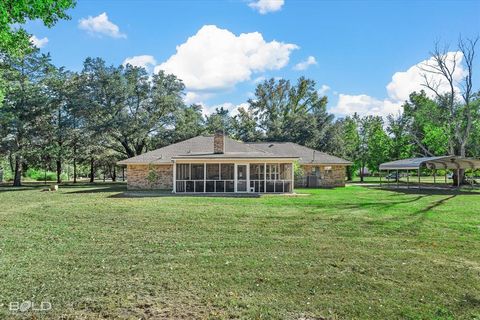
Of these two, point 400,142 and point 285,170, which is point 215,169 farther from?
point 400,142

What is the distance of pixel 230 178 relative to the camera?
71.7 ft

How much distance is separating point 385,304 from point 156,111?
33367mm

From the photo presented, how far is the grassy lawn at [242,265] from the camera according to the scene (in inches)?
191

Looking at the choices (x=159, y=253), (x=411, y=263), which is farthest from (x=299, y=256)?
(x=159, y=253)

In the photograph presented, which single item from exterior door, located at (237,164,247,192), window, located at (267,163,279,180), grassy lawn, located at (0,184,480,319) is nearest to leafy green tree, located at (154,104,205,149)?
exterior door, located at (237,164,247,192)

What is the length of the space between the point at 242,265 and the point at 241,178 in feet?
50.1

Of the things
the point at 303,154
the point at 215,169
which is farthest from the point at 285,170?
the point at 303,154

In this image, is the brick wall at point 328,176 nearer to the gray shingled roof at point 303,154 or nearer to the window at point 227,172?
the gray shingled roof at point 303,154

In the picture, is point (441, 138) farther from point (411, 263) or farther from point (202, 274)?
point (202, 274)

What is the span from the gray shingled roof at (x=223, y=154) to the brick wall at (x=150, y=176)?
21.6 inches

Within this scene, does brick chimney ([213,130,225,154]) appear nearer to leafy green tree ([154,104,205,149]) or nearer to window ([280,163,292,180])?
window ([280,163,292,180])

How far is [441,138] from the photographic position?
34.6 metres

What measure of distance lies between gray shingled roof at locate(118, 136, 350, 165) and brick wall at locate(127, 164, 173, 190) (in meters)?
0.55

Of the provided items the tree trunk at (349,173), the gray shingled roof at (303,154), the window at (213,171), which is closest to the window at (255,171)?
the window at (213,171)
